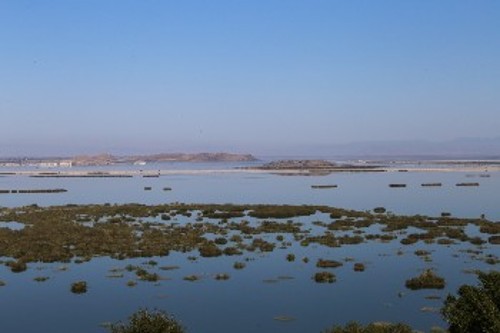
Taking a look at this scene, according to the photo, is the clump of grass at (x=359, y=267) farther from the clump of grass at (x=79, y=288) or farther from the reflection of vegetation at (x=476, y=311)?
the clump of grass at (x=79, y=288)

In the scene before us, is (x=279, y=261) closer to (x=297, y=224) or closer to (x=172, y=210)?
(x=297, y=224)

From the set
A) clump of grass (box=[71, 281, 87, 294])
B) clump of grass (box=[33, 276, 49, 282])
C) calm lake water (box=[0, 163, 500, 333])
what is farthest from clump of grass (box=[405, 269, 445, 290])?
clump of grass (box=[33, 276, 49, 282])

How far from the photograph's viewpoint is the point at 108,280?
142ft

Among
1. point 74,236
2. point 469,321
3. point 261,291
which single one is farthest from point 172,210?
point 469,321

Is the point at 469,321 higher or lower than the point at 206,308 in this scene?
higher

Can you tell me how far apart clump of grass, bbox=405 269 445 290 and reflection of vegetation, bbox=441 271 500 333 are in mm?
13817

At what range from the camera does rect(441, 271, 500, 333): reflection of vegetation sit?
23.8 meters

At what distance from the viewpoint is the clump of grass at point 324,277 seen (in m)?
Answer: 42.8

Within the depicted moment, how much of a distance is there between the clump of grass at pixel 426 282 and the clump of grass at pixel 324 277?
5.67 m

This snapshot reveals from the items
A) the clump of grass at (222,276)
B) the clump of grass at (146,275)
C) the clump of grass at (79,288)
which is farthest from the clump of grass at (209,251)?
the clump of grass at (79,288)

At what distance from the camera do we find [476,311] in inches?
964

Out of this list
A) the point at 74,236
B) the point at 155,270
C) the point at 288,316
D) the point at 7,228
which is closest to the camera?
the point at 288,316

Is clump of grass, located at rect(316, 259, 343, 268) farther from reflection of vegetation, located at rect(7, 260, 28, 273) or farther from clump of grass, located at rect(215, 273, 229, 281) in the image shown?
reflection of vegetation, located at rect(7, 260, 28, 273)

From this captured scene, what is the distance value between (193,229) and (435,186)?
88.6 metres
